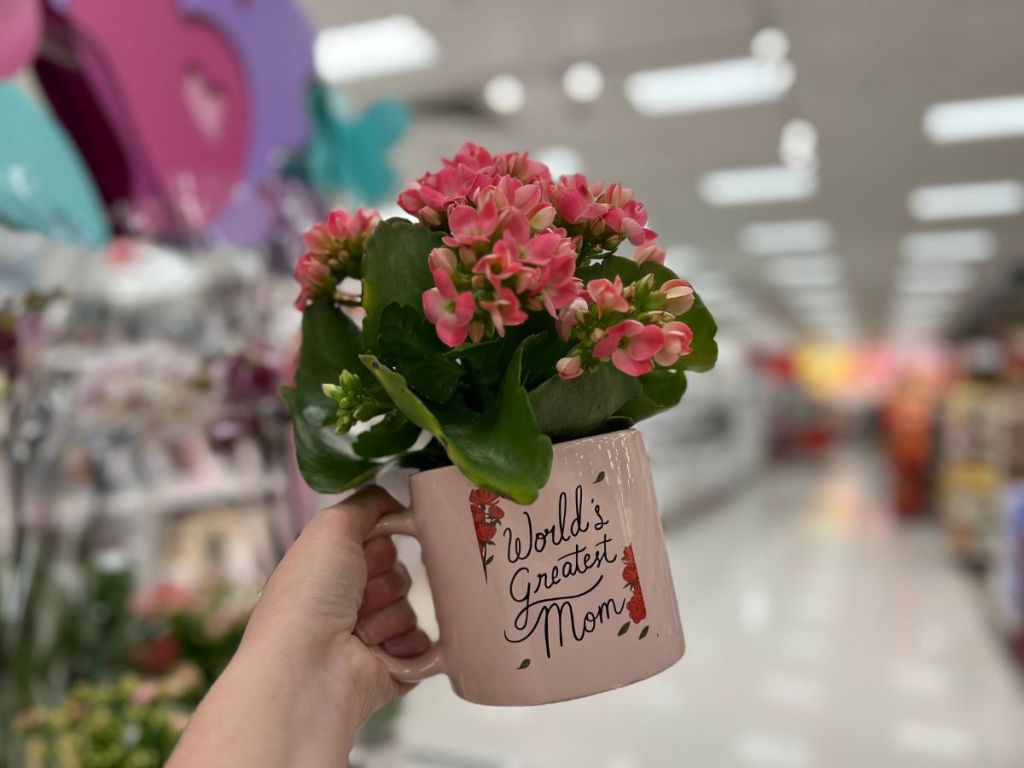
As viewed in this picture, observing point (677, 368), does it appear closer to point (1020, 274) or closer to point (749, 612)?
point (749, 612)

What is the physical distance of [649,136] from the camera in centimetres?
538

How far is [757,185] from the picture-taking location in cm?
675

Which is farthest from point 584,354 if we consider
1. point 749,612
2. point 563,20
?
point 749,612

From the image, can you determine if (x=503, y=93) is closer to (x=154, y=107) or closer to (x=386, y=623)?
(x=154, y=107)

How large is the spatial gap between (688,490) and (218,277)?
819 cm

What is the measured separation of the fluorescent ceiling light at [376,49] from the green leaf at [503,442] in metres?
3.30

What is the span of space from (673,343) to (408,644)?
393 millimetres

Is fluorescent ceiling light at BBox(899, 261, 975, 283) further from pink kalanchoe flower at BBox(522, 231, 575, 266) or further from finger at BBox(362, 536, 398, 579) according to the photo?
pink kalanchoe flower at BBox(522, 231, 575, 266)

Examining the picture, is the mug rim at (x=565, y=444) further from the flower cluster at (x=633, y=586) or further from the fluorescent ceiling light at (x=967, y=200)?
the fluorescent ceiling light at (x=967, y=200)

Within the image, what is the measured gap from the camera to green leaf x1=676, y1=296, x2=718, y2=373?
25.5 inches

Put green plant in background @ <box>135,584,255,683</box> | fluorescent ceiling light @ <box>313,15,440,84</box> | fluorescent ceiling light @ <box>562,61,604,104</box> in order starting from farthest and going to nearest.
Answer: fluorescent ceiling light @ <box>562,61,604,104</box> → fluorescent ceiling light @ <box>313,15,440,84</box> → green plant in background @ <box>135,584,255,683</box>

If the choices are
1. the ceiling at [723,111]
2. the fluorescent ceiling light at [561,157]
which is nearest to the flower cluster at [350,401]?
the ceiling at [723,111]

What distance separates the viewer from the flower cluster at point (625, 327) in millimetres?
530

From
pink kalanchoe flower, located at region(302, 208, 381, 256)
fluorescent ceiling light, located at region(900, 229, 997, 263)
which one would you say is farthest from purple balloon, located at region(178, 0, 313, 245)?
fluorescent ceiling light, located at region(900, 229, 997, 263)
